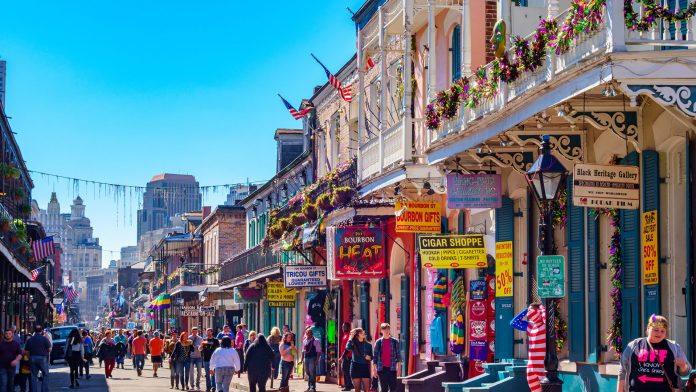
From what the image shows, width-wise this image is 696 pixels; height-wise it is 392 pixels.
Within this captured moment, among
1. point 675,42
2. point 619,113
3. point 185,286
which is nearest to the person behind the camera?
point 675,42

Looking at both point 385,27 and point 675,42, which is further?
point 385,27

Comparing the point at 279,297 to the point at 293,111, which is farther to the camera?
the point at 279,297

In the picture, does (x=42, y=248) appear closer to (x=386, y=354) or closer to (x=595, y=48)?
(x=386, y=354)

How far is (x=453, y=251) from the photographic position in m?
21.0

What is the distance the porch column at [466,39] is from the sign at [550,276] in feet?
20.1

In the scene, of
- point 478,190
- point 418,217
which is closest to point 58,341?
point 418,217

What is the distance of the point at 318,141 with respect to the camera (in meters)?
38.1

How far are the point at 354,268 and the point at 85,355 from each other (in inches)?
574

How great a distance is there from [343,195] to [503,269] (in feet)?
25.4

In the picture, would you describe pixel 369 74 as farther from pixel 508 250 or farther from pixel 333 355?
pixel 508 250

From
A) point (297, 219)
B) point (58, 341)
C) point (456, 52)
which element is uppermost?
Result: point (456, 52)

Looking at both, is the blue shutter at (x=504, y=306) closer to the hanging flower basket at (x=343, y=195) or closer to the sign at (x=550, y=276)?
the sign at (x=550, y=276)

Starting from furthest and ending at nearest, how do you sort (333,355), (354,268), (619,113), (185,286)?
(185,286) → (333,355) → (354,268) → (619,113)

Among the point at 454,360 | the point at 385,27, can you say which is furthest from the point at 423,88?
the point at 454,360
